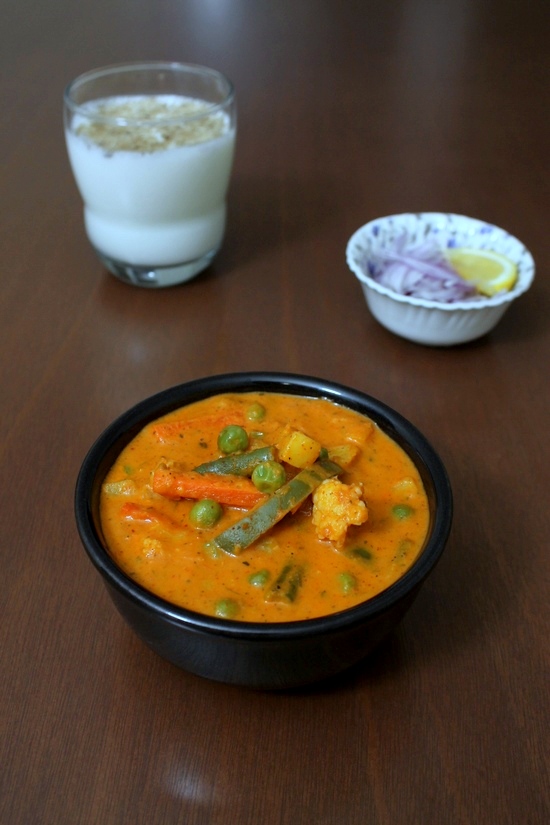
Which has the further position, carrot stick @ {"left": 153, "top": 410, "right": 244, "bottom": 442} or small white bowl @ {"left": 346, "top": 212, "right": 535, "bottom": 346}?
small white bowl @ {"left": 346, "top": 212, "right": 535, "bottom": 346}

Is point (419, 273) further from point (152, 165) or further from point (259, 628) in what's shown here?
point (259, 628)

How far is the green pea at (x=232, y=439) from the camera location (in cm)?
122

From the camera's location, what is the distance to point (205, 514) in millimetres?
1112

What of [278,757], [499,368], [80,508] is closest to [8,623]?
[80,508]

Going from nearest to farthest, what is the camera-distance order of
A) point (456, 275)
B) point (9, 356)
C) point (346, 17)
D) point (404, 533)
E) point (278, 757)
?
point (278, 757)
point (404, 533)
point (9, 356)
point (456, 275)
point (346, 17)

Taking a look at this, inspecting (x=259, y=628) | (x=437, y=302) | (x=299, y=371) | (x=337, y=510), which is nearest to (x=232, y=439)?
(x=337, y=510)

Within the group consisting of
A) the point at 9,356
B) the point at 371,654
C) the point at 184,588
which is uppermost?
the point at 184,588

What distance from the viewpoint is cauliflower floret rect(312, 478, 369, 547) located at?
3.51ft

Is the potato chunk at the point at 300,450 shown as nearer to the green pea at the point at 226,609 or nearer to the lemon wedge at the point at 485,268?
the green pea at the point at 226,609

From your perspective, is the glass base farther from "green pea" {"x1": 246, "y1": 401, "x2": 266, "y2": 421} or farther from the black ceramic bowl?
the black ceramic bowl

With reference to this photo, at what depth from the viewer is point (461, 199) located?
2.48m

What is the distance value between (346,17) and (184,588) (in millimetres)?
3787

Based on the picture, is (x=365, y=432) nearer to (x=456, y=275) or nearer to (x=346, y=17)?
(x=456, y=275)

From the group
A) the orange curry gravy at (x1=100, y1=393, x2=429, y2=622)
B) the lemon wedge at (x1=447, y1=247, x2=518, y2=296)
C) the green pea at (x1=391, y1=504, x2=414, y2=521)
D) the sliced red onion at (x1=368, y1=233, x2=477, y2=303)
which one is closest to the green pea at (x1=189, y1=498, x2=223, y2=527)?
the orange curry gravy at (x1=100, y1=393, x2=429, y2=622)
